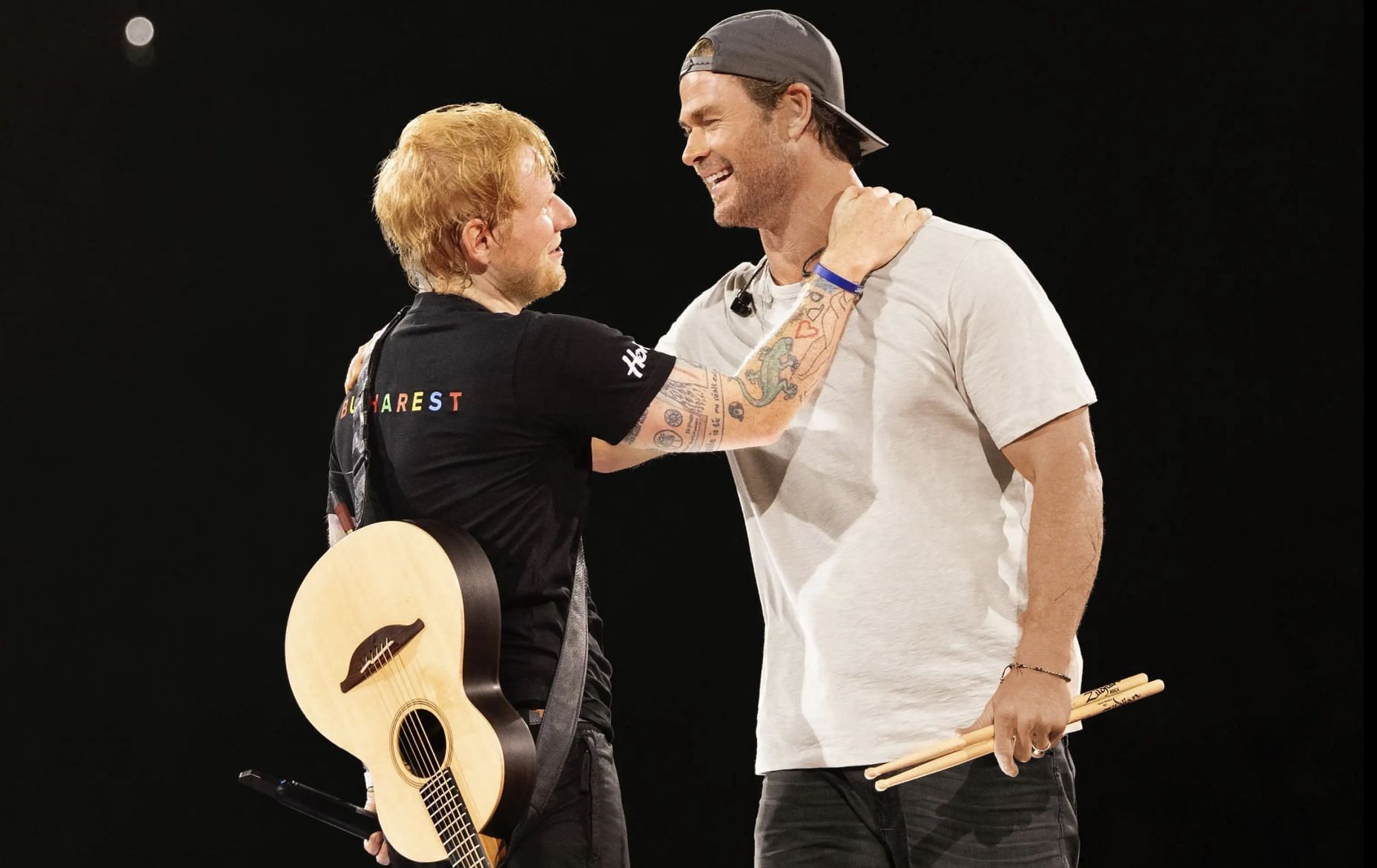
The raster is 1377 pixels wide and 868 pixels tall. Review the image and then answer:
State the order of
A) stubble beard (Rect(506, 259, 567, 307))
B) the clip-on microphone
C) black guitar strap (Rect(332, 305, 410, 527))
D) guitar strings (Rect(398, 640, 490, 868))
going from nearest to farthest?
guitar strings (Rect(398, 640, 490, 868))
black guitar strap (Rect(332, 305, 410, 527))
stubble beard (Rect(506, 259, 567, 307))
the clip-on microphone

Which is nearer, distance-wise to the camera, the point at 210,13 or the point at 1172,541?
the point at 1172,541

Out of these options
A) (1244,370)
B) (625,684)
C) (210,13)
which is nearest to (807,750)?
(625,684)

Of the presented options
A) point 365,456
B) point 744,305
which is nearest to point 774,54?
point 744,305

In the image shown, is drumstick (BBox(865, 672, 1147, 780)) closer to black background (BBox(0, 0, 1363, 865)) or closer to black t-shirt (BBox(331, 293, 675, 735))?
black t-shirt (BBox(331, 293, 675, 735))

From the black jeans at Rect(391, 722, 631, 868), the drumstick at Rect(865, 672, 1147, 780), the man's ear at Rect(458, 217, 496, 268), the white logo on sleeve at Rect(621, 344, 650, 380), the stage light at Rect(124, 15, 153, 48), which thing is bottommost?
the black jeans at Rect(391, 722, 631, 868)

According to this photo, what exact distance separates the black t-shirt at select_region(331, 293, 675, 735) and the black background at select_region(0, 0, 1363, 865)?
198 centimetres

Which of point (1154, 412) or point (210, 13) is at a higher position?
point (210, 13)

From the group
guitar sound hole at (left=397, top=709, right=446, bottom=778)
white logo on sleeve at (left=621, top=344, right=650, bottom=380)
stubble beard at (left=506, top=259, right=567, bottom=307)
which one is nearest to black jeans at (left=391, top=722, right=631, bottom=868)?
guitar sound hole at (left=397, top=709, right=446, bottom=778)

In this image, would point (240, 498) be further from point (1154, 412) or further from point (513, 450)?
point (1154, 412)

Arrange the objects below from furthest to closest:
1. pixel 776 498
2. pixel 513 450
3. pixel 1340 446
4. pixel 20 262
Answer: pixel 20 262, pixel 1340 446, pixel 776 498, pixel 513 450

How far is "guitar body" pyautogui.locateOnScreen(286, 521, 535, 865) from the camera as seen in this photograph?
1.55m

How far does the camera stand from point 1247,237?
134 inches

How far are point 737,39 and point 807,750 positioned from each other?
1025mm

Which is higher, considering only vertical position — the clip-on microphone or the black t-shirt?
the clip-on microphone
